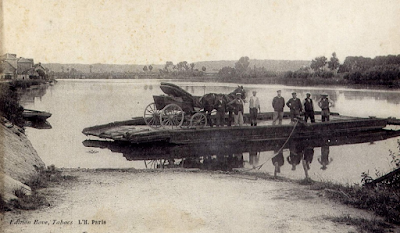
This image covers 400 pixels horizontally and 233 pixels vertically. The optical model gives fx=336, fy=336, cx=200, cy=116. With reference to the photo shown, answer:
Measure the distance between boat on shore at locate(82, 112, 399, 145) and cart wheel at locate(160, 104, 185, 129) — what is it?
1.14 feet

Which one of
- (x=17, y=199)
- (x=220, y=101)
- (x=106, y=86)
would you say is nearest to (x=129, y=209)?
(x=17, y=199)

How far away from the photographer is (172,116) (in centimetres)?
1340

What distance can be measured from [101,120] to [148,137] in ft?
24.3

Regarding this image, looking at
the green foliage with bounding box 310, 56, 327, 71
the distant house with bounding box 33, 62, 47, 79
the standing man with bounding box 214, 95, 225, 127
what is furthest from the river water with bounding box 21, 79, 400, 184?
the green foliage with bounding box 310, 56, 327, 71

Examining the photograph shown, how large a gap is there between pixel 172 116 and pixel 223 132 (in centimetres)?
220

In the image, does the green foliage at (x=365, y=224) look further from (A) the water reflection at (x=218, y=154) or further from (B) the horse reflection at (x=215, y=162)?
(B) the horse reflection at (x=215, y=162)

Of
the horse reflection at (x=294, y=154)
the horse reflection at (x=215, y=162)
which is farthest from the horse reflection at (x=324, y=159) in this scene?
the horse reflection at (x=215, y=162)

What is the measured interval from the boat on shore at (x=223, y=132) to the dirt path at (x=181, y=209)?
4547mm

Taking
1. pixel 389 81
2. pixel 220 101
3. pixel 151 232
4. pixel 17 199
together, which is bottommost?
pixel 151 232

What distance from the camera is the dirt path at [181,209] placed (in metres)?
5.75

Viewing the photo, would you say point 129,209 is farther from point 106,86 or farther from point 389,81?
point 106,86

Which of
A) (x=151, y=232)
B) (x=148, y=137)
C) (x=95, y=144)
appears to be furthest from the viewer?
(x=95, y=144)

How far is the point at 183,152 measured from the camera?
41.2 feet

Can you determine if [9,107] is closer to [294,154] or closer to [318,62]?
[294,154]
